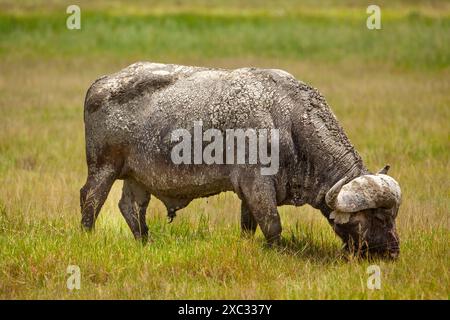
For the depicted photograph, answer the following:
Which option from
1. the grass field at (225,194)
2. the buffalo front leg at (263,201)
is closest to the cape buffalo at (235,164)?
the buffalo front leg at (263,201)

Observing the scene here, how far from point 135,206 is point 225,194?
8.64 feet

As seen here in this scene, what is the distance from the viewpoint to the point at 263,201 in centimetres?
927

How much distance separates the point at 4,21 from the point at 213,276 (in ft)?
94.6

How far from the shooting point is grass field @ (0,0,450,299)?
866cm

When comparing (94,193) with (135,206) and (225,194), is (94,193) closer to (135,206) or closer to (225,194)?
(135,206)

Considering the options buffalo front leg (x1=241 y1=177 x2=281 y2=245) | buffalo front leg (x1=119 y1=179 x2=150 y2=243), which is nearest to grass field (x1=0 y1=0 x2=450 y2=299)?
buffalo front leg (x1=119 y1=179 x2=150 y2=243)

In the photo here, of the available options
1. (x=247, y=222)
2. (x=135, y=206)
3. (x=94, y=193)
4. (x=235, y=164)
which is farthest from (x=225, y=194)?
(x=235, y=164)

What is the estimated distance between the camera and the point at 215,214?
38.9 ft

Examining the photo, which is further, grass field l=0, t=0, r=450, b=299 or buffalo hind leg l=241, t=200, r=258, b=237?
buffalo hind leg l=241, t=200, r=258, b=237

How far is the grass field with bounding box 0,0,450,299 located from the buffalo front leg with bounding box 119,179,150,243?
0.49 ft

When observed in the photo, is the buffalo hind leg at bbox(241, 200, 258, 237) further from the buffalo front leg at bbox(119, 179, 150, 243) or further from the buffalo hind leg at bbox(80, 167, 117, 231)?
the buffalo hind leg at bbox(80, 167, 117, 231)

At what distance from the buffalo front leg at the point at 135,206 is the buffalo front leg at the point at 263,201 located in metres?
1.67

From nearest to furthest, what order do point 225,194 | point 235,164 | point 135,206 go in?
1. point 235,164
2. point 135,206
3. point 225,194
